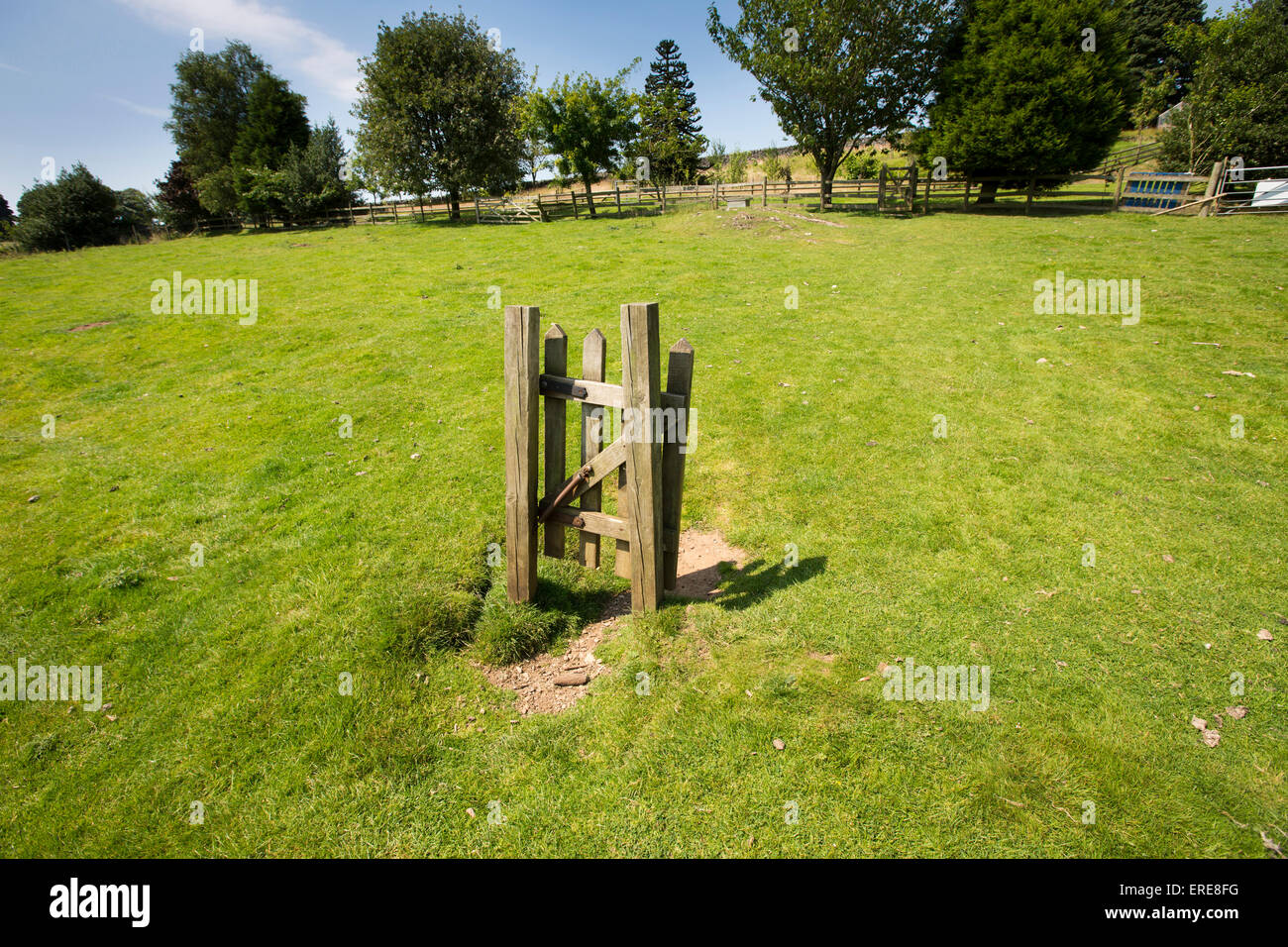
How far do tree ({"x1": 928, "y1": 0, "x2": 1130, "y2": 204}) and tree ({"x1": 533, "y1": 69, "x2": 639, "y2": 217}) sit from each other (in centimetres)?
1861

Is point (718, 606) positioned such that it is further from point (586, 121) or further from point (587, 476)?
point (586, 121)

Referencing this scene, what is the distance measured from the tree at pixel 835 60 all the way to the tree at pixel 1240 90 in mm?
12643

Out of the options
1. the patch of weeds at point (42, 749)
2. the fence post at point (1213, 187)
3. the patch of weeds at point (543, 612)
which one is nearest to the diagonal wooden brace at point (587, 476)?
the patch of weeds at point (543, 612)

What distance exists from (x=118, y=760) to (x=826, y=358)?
10.6 metres

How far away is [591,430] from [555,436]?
362mm

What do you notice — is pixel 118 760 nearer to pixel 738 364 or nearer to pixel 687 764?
pixel 687 764

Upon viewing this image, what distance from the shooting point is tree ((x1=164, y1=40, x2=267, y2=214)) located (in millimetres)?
41750

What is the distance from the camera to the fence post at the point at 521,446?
411 centimetres

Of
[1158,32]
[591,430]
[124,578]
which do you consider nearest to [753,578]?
[591,430]

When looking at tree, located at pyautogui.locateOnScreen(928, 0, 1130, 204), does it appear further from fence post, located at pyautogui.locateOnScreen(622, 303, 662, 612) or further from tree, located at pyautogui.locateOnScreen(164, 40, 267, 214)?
tree, located at pyautogui.locateOnScreen(164, 40, 267, 214)

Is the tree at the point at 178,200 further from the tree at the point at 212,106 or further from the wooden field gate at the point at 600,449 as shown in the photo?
the wooden field gate at the point at 600,449

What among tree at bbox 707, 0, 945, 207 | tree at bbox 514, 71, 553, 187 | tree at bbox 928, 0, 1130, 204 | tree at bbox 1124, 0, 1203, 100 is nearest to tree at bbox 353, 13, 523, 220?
tree at bbox 514, 71, 553, 187

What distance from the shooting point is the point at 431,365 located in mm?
10641

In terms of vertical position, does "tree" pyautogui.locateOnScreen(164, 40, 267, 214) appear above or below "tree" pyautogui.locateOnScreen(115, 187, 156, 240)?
above
